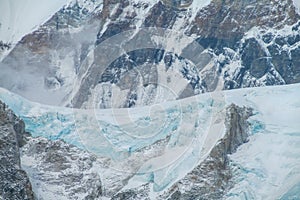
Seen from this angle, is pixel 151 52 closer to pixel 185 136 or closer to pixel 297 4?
pixel 297 4

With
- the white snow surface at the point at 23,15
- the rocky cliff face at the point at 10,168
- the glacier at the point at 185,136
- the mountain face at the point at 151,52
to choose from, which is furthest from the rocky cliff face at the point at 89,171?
the white snow surface at the point at 23,15

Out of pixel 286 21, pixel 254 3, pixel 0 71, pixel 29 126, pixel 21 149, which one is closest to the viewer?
pixel 21 149

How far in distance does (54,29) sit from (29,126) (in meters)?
68.8

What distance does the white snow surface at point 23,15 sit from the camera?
121000mm

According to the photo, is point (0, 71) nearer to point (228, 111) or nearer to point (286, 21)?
point (286, 21)

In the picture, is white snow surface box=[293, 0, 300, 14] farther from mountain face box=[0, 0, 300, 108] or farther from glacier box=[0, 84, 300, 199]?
glacier box=[0, 84, 300, 199]

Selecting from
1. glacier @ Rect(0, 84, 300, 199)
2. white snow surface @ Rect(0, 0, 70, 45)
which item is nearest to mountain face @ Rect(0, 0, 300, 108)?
white snow surface @ Rect(0, 0, 70, 45)

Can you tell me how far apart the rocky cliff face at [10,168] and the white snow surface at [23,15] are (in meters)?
81.5

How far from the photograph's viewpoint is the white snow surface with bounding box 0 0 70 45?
121000 mm

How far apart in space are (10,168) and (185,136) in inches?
421

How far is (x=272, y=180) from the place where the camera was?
3962cm

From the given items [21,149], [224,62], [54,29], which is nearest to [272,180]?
[21,149]

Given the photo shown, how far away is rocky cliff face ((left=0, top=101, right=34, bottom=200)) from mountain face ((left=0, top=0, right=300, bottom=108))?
154 feet

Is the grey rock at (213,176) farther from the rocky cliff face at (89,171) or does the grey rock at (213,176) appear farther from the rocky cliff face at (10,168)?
the rocky cliff face at (10,168)
